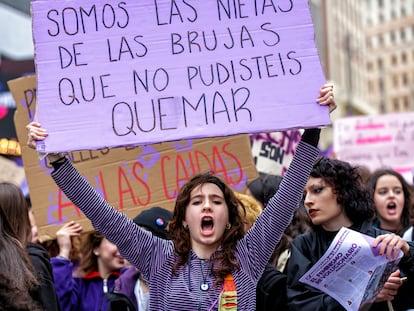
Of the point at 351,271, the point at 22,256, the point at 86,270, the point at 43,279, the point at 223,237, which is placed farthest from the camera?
the point at 86,270

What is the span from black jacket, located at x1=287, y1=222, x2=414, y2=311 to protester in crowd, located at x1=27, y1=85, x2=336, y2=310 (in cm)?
37

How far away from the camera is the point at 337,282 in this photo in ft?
11.4

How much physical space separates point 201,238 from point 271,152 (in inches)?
115

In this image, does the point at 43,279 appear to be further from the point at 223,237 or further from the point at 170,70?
the point at 170,70

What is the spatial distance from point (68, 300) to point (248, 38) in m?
1.95

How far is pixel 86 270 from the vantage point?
5.05m

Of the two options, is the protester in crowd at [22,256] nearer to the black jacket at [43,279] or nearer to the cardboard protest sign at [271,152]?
the black jacket at [43,279]

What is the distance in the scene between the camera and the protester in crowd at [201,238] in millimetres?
3373

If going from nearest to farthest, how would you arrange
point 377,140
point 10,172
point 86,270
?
point 86,270, point 10,172, point 377,140

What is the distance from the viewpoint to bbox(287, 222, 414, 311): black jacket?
146 inches

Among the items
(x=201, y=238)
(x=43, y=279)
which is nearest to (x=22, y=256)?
(x=43, y=279)

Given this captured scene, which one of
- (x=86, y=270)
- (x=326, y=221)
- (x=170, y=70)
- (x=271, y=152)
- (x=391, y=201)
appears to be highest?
(x=170, y=70)

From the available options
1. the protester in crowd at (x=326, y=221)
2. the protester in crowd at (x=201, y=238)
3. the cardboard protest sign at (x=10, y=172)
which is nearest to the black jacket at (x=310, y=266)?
the protester in crowd at (x=326, y=221)

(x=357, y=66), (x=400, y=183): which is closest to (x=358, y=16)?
(x=357, y=66)
